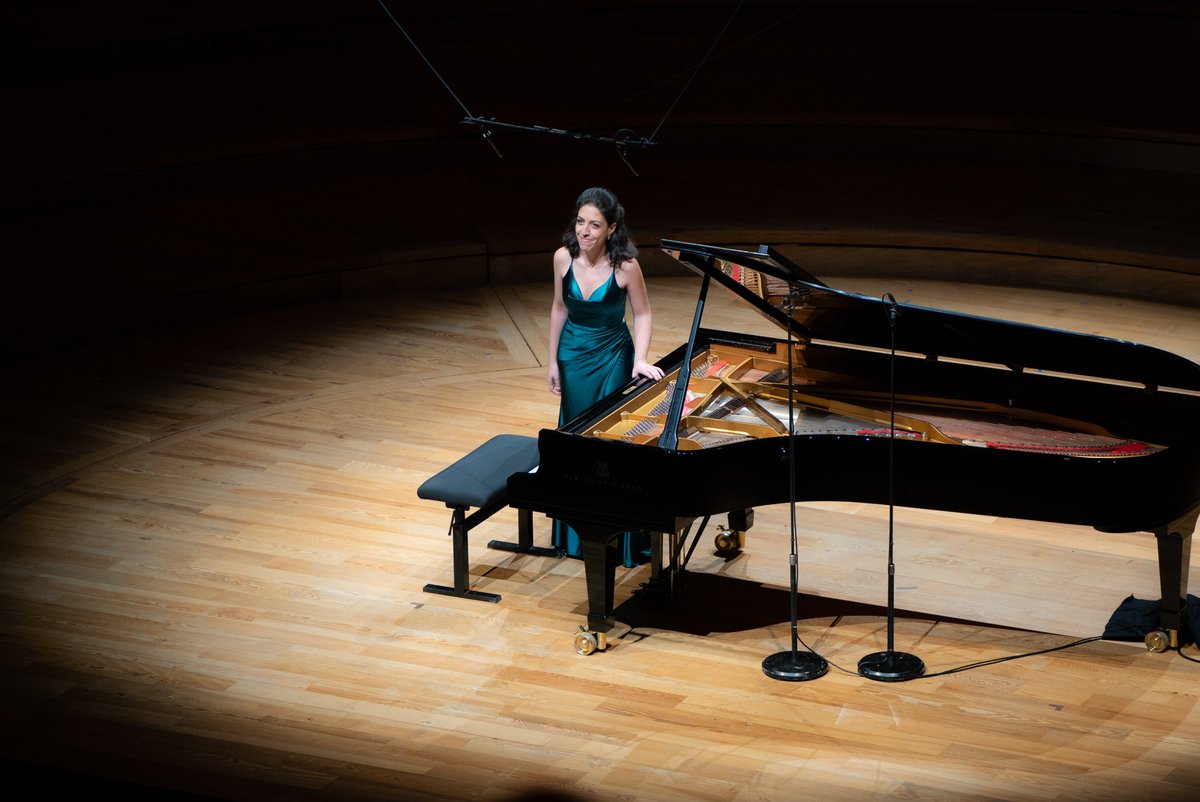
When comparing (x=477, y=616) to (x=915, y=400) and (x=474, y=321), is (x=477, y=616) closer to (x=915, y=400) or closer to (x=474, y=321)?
(x=915, y=400)

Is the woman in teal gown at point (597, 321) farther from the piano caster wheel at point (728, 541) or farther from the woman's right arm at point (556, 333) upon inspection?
the piano caster wheel at point (728, 541)

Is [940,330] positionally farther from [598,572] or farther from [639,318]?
[598,572]

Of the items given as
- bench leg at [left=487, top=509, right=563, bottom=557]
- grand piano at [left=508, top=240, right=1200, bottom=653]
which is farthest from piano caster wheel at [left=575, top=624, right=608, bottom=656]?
bench leg at [left=487, top=509, right=563, bottom=557]

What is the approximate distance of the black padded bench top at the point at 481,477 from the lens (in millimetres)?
4477

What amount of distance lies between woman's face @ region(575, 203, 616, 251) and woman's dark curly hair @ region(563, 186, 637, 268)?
0.4 inches

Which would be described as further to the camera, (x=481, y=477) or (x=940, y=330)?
(x=481, y=477)

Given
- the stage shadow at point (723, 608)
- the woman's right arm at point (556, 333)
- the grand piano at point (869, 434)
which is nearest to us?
the grand piano at point (869, 434)

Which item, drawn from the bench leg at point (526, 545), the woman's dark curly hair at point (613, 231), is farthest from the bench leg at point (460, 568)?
the woman's dark curly hair at point (613, 231)

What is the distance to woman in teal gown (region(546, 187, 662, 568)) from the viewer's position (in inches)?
181

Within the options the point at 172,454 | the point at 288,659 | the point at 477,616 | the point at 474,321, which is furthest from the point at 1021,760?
the point at 474,321

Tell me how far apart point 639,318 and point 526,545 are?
778 millimetres

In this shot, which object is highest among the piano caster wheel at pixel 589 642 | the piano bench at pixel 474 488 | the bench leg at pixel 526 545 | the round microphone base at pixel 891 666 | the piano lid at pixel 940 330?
the piano lid at pixel 940 330

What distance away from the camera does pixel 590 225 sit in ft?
14.8

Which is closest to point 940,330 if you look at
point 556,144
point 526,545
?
point 526,545
